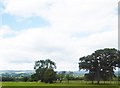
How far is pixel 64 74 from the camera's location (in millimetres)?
43562

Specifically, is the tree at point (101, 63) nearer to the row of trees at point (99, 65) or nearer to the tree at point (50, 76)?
the row of trees at point (99, 65)

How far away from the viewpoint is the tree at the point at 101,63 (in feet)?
117

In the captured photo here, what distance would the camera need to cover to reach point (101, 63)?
36.6 meters

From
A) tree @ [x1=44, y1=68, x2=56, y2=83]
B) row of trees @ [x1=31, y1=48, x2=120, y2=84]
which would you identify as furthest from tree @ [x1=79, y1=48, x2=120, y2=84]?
tree @ [x1=44, y1=68, x2=56, y2=83]

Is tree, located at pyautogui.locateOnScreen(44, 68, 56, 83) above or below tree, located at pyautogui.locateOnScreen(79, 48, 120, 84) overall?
below

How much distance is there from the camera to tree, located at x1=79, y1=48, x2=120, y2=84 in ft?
117

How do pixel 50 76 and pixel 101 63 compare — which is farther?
pixel 50 76

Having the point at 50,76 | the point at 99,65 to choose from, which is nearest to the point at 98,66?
the point at 99,65

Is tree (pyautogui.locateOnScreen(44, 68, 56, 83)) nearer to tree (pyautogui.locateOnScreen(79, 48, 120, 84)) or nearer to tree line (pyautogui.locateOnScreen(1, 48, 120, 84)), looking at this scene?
tree line (pyautogui.locateOnScreen(1, 48, 120, 84))

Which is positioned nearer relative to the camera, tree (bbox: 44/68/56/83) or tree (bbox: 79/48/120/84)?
tree (bbox: 79/48/120/84)

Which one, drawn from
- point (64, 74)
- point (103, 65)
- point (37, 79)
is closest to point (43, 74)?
point (37, 79)

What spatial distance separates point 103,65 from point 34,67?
1152cm

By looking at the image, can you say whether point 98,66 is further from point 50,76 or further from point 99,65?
point 50,76

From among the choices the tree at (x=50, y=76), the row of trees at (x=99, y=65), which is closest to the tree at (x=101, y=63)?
the row of trees at (x=99, y=65)
